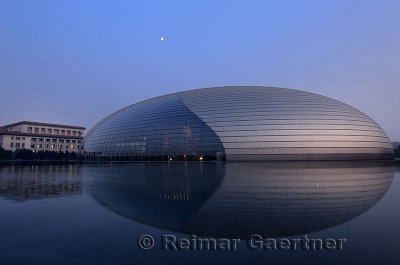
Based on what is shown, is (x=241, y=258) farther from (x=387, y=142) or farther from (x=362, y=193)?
(x=387, y=142)

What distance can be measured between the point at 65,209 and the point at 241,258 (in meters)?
6.18

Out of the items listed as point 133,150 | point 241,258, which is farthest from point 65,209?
point 133,150

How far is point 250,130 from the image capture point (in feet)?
122

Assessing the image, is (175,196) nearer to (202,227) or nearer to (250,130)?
(202,227)

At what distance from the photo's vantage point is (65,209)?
25.2ft

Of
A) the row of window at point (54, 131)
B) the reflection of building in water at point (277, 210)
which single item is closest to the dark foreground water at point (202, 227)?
the reflection of building in water at point (277, 210)

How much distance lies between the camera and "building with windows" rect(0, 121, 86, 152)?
94.4 metres

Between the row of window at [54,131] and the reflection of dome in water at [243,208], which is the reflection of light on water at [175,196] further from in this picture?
the row of window at [54,131]

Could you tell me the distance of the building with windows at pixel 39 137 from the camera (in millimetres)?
94438

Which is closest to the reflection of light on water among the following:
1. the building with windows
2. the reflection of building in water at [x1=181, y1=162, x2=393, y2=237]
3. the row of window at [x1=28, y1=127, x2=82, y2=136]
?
the reflection of building in water at [x1=181, y1=162, x2=393, y2=237]

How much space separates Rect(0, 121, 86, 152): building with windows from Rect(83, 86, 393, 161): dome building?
73.0m

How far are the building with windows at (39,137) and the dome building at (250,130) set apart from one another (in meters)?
73.0

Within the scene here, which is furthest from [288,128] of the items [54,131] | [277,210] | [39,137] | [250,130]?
[54,131]

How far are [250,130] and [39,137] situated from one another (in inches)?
3898
